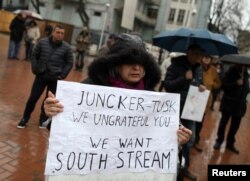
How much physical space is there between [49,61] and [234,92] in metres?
3.48

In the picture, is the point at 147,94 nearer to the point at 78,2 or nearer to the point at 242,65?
the point at 242,65

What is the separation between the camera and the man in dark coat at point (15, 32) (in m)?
14.8

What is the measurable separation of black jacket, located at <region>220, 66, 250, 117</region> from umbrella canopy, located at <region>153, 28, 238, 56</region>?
3.94ft

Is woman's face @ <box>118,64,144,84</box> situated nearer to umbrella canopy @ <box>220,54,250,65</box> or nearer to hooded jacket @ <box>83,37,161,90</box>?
hooded jacket @ <box>83,37,161,90</box>

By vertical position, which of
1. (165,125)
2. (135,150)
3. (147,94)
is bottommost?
(135,150)

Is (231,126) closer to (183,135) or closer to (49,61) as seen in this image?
(49,61)

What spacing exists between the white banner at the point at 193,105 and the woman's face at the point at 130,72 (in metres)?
2.54

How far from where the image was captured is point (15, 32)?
14789 mm

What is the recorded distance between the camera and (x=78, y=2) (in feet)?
129

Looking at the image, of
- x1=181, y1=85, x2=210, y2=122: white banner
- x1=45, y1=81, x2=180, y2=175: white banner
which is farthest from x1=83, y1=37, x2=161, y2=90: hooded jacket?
x1=181, y1=85, x2=210, y2=122: white banner

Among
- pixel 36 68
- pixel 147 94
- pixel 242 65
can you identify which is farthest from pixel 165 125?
pixel 242 65

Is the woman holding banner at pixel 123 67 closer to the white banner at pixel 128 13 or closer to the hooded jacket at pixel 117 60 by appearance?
the hooded jacket at pixel 117 60

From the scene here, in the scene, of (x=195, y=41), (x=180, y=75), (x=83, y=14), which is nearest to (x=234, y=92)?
(x=195, y=41)

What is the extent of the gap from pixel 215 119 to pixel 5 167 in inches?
311
